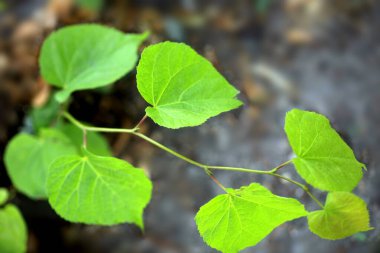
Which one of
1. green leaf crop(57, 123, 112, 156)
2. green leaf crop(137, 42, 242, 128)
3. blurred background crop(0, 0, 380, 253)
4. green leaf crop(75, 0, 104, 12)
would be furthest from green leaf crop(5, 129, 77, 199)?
green leaf crop(75, 0, 104, 12)

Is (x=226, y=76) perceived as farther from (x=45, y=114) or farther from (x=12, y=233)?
(x=12, y=233)

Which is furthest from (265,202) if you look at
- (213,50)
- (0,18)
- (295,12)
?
(0,18)

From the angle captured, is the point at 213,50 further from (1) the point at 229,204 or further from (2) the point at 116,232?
(1) the point at 229,204

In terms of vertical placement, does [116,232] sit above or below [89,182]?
below

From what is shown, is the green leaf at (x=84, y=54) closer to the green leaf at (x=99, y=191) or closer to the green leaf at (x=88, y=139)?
the green leaf at (x=88, y=139)

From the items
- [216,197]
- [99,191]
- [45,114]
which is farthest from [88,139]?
[216,197]
